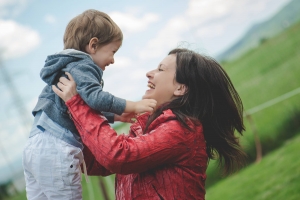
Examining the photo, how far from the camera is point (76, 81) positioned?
168cm

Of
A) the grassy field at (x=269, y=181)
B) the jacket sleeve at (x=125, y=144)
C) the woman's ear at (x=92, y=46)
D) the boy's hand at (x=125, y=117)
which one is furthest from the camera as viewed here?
the grassy field at (x=269, y=181)

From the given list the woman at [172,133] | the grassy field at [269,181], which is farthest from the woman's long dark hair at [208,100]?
the grassy field at [269,181]

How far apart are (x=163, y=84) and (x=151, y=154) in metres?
0.45

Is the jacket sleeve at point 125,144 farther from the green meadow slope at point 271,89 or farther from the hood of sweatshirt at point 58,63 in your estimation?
the green meadow slope at point 271,89

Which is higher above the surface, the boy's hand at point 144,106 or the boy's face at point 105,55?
the boy's face at point 105,55

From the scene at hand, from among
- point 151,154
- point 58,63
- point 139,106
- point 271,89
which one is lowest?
point 271,89

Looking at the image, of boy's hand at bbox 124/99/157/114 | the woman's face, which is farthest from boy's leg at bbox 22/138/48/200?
the woman's face

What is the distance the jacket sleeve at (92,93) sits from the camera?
1619 mm

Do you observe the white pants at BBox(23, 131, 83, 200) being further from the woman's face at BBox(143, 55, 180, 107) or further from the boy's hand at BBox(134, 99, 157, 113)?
the woman's face at BBox(143, 55, 180, 107)

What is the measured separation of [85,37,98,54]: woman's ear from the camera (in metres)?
1.86

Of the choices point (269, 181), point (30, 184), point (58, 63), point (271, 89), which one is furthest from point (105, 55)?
point (271, 89)

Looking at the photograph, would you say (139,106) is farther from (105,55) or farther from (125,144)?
(105,55)

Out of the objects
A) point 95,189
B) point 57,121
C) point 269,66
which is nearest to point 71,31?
point 57,121

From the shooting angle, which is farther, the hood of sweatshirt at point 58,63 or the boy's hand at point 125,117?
the boy's hand at point 125,117
